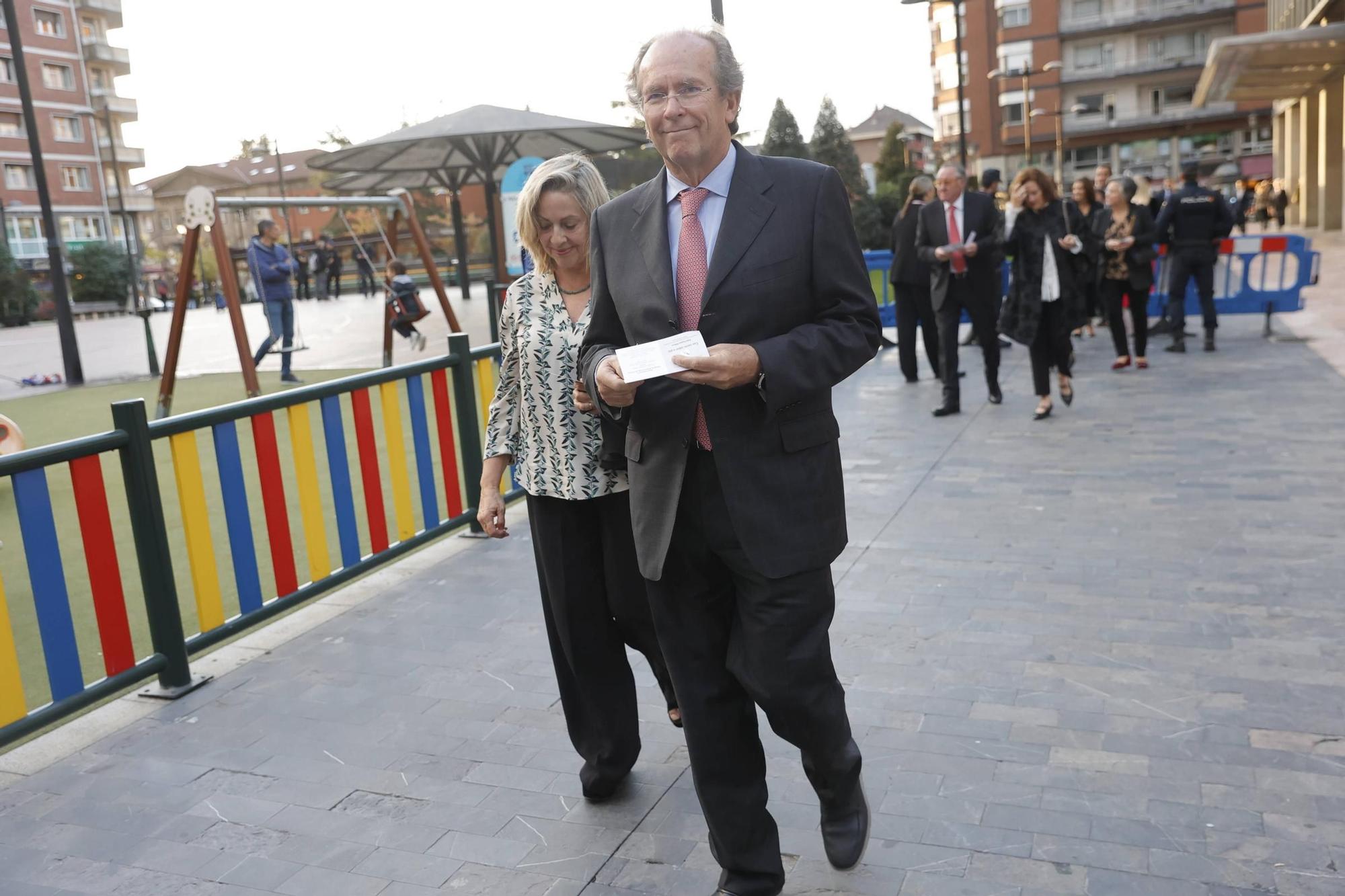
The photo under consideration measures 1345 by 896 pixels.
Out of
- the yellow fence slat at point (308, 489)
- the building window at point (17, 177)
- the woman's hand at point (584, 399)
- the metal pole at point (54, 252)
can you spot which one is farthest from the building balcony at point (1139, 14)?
the woman's hand at point (584, 399)

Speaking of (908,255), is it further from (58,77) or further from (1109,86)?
(1109,86)

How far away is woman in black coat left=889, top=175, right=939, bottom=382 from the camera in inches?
404

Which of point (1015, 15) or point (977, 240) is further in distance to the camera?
point (1015, 15)

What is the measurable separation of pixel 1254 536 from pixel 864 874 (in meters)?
3.55

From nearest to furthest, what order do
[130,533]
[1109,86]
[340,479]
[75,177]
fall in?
[340,479]
[130,533]
[75,177]
[1109,86]

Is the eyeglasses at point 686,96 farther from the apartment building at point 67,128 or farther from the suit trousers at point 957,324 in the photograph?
the apartment building at point 67,128

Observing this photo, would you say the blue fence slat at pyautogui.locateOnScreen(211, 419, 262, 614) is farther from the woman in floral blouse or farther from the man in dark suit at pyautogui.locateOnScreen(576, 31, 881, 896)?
the man in dark suit at pyautogui.locateOnScreen(576, 31, 881, 896)

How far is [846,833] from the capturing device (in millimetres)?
2814

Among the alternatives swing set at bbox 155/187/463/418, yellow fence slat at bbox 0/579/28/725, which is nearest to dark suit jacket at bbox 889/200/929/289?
swing set at bbox 155/187/463/418

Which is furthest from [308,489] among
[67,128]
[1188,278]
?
[67,128]

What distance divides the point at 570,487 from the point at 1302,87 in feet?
129

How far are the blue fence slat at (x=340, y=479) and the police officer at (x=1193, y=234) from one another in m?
8.92

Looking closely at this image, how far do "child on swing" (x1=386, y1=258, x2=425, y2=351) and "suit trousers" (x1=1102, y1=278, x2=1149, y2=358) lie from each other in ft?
28.9

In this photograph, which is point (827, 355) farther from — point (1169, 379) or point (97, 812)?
point (1169, 379)
